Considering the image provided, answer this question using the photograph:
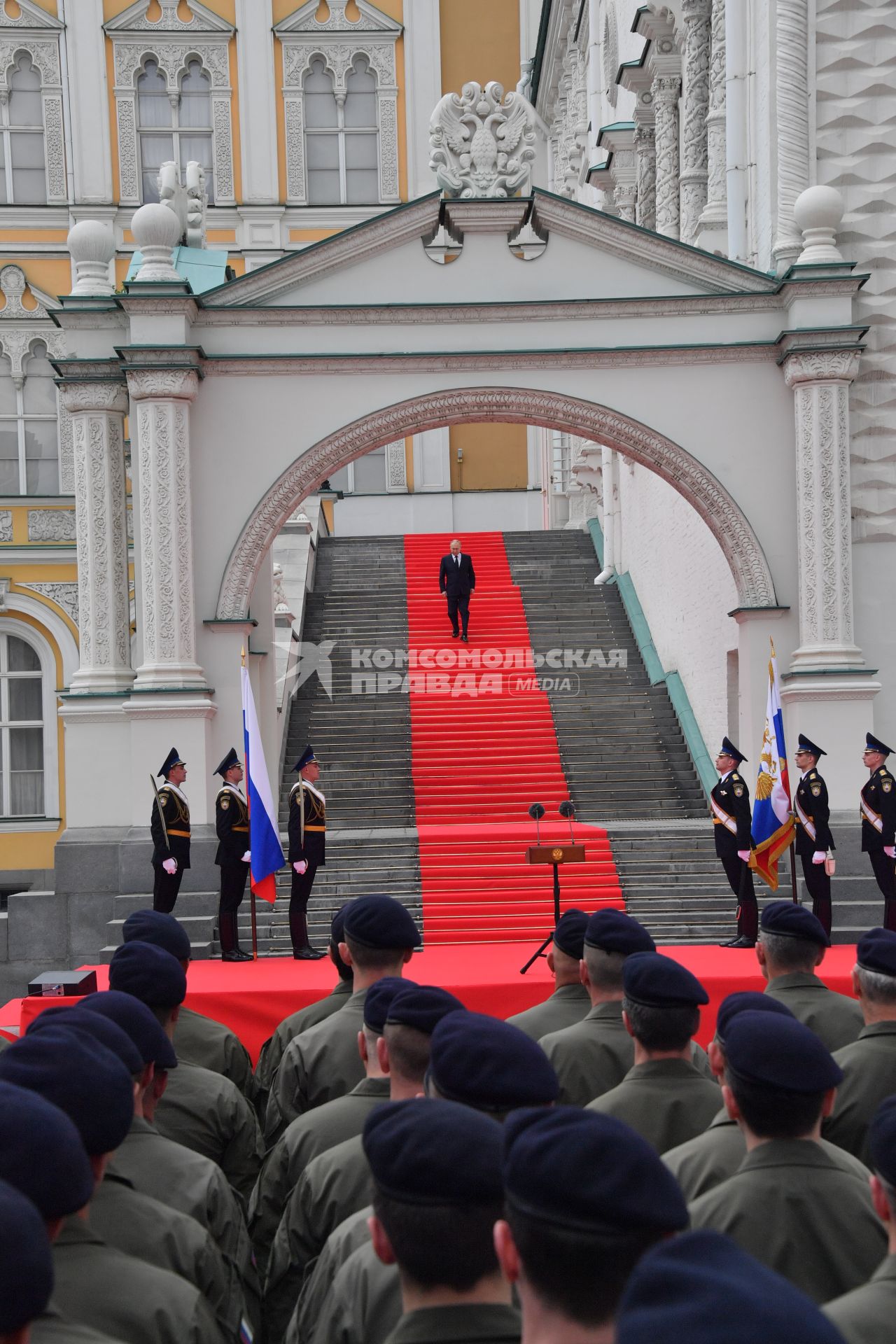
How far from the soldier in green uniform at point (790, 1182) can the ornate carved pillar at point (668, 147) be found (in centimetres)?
1769

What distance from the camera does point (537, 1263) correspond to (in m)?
2.21

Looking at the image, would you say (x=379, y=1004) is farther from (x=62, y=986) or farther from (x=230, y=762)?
(x=230, y=762)

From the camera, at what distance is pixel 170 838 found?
41.5ft

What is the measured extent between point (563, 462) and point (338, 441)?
1461cm

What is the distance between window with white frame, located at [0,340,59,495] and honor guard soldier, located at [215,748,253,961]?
14.5 m

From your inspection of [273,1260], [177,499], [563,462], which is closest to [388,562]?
[563,462]

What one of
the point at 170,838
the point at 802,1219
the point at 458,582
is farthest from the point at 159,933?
the point at 458,582

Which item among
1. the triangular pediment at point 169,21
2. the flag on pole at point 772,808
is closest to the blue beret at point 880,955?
the flag on pole at point 772,808

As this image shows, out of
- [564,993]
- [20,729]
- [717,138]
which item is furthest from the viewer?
[20,729]

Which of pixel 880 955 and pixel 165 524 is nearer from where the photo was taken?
pixel 880 955

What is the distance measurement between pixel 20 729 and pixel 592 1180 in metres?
21.8

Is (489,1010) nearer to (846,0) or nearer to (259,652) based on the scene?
(259,652)

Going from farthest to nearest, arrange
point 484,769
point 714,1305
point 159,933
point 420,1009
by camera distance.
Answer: point 484,769 → point 159,933 → point 420,1009 → point 714,1305

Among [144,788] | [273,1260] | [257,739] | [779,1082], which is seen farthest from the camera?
[144,788]
